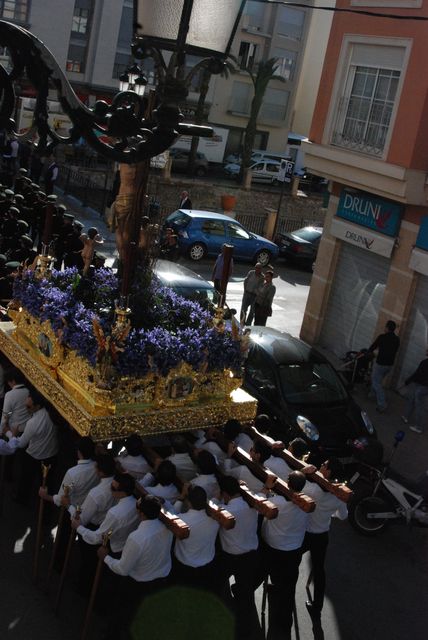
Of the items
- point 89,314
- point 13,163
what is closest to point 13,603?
point 89,314

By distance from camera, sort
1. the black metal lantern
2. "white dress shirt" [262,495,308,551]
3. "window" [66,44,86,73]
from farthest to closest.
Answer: "window" [66,44,86,73]
"white dress shirt" [262,495,308,551]
the black metal lantern

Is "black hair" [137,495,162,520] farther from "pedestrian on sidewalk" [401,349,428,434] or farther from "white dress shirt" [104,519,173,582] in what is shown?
"pedestrian on sidewalk" [401,349,428,434]

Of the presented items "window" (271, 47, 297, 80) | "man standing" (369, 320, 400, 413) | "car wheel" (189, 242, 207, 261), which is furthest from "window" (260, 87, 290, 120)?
"man standing" (369, 320, 400, 413)

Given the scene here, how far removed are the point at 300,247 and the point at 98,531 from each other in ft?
61.3

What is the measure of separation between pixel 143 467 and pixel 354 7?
10683 mm

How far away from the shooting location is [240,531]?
6.70 metres

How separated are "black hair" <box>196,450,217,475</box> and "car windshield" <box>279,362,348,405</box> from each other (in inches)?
141

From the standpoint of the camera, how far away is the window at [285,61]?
44.9 metres

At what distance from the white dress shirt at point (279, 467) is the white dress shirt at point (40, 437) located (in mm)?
2065

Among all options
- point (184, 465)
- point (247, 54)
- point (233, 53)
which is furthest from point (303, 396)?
point (247, 54)

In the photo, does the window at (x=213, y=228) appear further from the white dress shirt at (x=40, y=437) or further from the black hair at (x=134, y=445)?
the black hair at (x=134, y=445)

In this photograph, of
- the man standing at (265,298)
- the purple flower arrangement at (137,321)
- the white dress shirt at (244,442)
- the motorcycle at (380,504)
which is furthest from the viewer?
the man standing at (265,298)

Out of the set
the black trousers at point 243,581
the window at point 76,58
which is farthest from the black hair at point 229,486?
the window at point 76,58

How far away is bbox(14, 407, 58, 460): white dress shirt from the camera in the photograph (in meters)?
7.58
